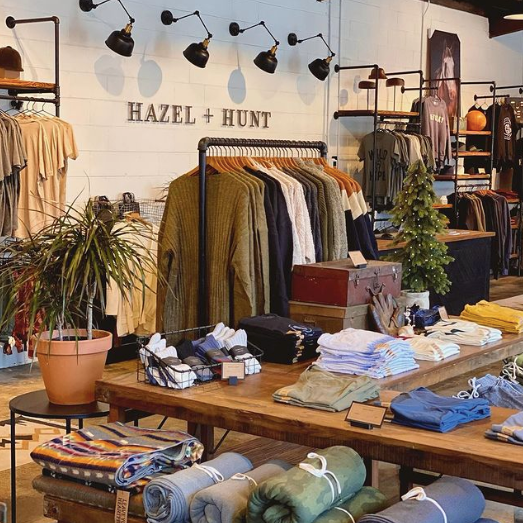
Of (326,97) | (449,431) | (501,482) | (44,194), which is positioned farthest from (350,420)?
(326,97)

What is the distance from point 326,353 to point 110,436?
945 mm

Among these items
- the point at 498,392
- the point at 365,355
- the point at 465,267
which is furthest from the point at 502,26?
the point at 365,355

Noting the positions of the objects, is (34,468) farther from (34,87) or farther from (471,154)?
(471,154)

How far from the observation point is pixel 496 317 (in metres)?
4.32

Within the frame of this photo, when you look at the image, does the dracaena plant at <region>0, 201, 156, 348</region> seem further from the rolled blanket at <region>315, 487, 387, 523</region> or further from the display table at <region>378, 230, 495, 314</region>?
the display table at <region>378, 230, 495, 314</region>

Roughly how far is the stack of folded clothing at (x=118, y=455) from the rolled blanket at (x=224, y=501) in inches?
8.7

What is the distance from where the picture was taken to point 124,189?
290 inches

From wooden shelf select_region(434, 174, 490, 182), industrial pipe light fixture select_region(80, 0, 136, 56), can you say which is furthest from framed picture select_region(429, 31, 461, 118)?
industrial pipe light fixture select_region(80, 0, 136, 56)

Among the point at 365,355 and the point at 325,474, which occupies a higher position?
the point at 365,355

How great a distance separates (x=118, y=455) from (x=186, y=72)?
18.7ft

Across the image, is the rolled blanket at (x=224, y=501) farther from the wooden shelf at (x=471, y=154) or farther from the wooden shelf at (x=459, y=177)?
the wooden shelf at (x=471, y=154)

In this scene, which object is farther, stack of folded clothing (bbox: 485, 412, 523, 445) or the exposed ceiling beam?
the exposed ceiling beam

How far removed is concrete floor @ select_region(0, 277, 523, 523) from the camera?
401 cm

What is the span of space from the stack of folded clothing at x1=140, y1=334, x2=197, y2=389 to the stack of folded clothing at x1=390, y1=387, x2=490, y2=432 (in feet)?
2.32
